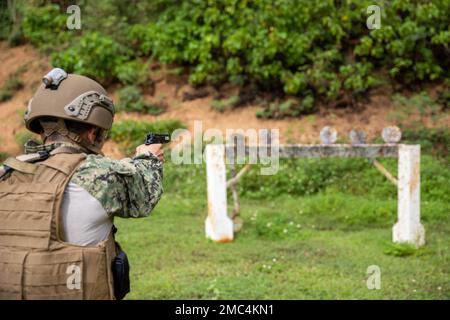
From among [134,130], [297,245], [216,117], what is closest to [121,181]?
[297,245]

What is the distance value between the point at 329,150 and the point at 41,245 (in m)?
4.63

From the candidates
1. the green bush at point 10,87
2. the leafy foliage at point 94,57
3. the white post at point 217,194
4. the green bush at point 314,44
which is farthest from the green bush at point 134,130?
the white post at point 217,194

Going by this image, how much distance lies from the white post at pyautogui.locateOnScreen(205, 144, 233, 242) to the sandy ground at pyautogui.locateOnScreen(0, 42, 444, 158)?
3897 millimetres

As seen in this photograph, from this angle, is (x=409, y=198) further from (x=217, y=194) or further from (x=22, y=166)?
(x=22, y=166)

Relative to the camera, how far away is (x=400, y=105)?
34.8ft

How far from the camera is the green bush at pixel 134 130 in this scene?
35.4 ft

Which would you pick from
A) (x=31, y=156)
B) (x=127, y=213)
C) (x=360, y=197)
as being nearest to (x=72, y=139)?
(x=31, y=156)

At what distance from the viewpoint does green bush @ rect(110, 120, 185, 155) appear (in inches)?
A: 425

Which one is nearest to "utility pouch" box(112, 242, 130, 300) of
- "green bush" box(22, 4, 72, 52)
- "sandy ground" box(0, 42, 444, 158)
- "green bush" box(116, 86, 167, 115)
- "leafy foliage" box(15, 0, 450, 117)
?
"sandy ground" box(0, 42, 444, 158)

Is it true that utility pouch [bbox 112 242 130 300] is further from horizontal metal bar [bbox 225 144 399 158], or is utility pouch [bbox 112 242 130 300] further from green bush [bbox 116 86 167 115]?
green bush [bbox 116 86 167 115]

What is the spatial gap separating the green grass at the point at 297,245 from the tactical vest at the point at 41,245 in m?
2.65

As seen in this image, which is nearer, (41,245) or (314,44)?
(41,245)

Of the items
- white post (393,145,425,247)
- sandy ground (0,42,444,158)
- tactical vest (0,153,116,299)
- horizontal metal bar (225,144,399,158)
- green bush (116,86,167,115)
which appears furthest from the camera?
green bush (116,86,167,115)

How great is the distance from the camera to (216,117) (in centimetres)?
1130
